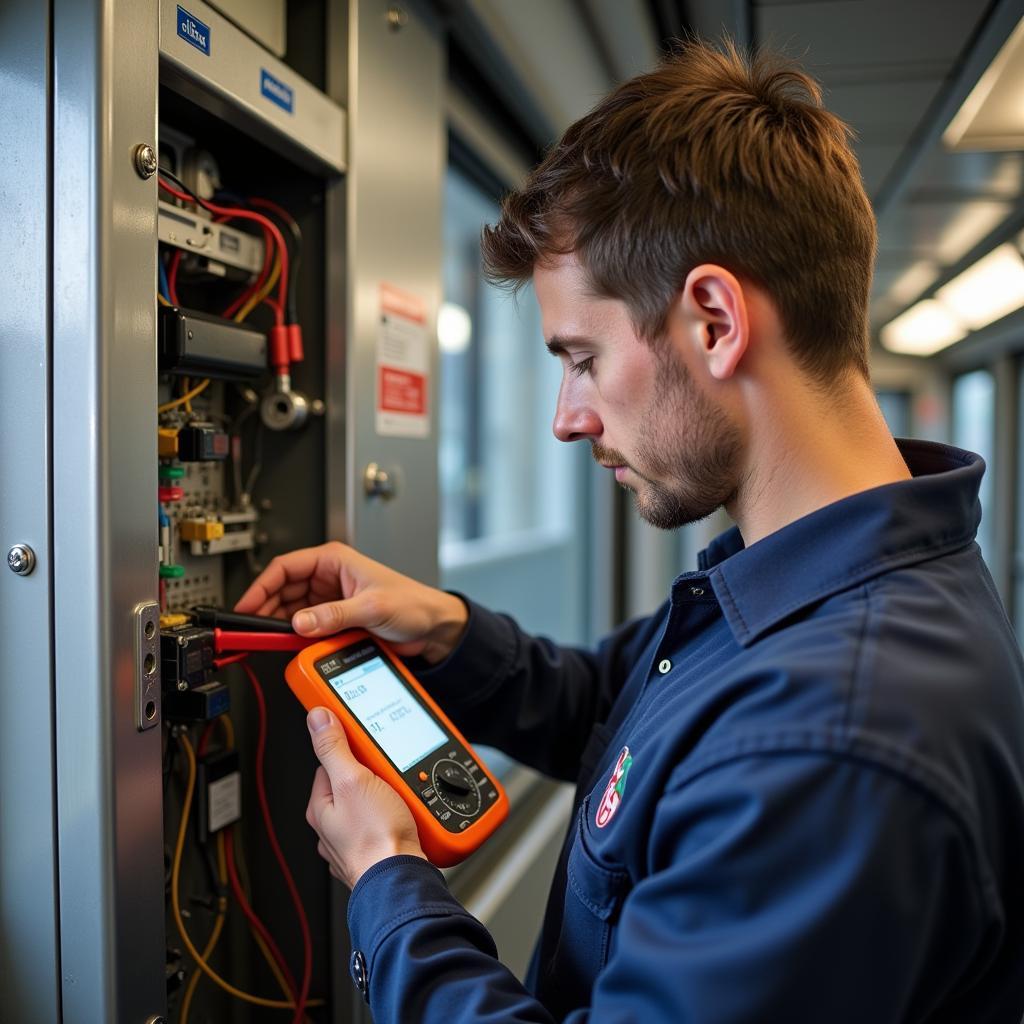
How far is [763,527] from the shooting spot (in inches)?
39.1

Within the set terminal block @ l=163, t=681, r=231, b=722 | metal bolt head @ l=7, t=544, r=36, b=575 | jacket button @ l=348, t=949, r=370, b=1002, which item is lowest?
jacket button @ l=348, t=949, r=370, b=1002

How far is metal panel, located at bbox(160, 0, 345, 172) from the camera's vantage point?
1.04 metres

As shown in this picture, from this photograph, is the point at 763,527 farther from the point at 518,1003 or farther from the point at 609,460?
the point at 518,1003

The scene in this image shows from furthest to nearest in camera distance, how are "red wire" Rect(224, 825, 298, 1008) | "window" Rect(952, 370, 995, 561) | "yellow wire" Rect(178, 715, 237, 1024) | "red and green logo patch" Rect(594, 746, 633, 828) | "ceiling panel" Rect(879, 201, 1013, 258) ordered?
"window" Rect(952, 370, 995, 561) → "ceiling panel" Rect(879, 201, 1013, 258) → "red wire" Rect(224, 825, 298, 1008) → "yellow wire" Rect(178, 715, 237, 1024) → "red and green logo patch" Rect(594, 746, 633, 828)

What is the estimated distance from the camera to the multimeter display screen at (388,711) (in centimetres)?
118

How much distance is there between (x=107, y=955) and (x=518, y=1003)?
1.53 ft

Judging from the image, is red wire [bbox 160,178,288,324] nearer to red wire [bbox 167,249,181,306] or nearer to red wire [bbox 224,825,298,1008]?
red wire [bbox 167,249,181,306]

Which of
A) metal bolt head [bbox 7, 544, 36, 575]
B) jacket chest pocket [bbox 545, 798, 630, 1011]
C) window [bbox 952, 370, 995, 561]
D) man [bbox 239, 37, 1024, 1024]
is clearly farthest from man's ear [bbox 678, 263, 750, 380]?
window [bbox 952, 370, 995, 561]

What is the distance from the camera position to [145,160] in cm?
96

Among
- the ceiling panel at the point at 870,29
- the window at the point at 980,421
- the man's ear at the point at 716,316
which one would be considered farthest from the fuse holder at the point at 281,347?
the window at the point at 980,421

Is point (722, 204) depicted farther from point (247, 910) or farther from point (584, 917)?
point (247, 910)

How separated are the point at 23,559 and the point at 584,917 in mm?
741

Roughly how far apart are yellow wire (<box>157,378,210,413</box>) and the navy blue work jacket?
654mm

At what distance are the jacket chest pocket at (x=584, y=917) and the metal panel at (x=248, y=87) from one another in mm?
998
